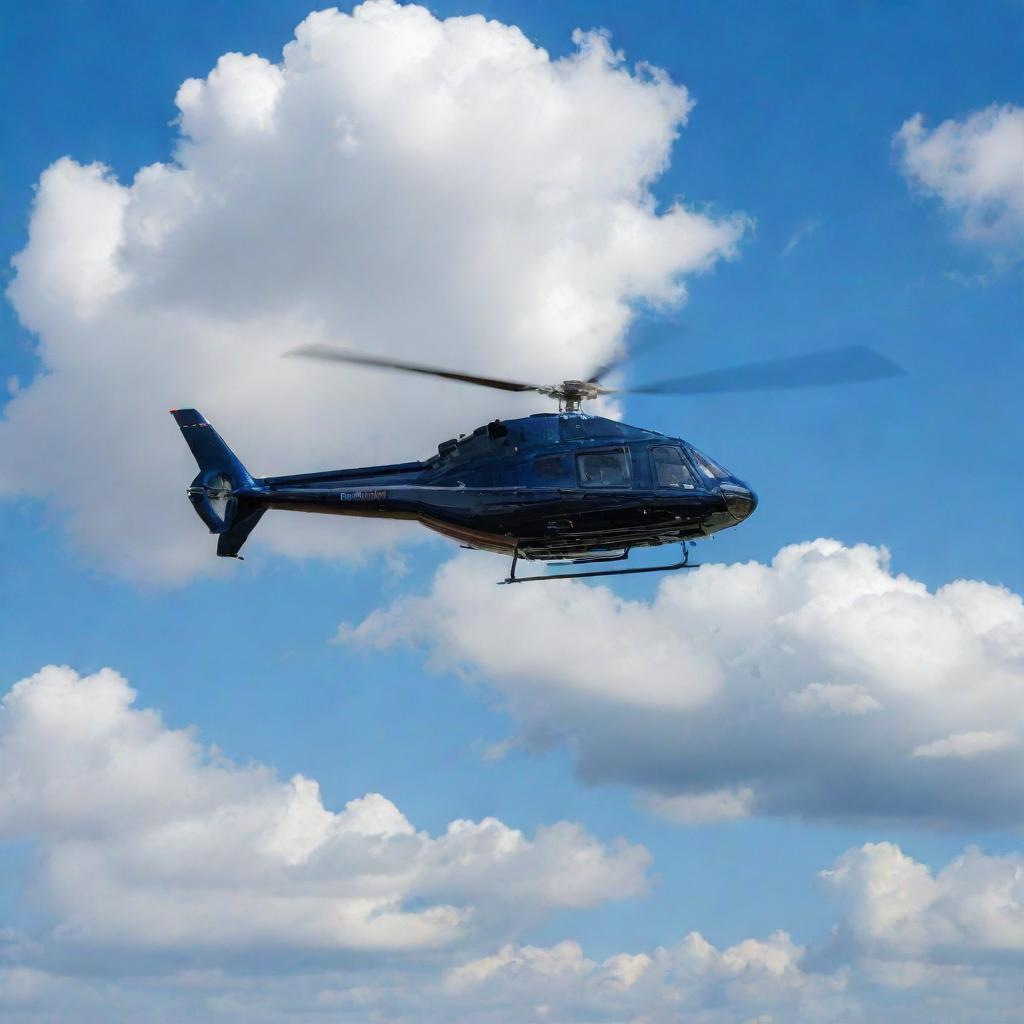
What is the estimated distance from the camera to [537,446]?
62531 mm

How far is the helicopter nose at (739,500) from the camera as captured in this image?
60.8 meters

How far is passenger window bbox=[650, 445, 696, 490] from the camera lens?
60.8 metres

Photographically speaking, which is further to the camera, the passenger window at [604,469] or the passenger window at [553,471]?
the passenger window at [553,471]

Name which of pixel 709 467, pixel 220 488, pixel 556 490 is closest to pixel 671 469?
pixel 709 467

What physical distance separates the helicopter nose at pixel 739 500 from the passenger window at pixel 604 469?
4317mm

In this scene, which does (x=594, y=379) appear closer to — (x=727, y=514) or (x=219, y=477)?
(x=727, y=514)

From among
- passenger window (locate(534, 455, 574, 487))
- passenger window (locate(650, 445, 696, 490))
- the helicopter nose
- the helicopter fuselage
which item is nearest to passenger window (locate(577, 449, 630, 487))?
the helicopter fuselage

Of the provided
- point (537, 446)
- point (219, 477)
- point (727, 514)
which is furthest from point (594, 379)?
point (219, 477)

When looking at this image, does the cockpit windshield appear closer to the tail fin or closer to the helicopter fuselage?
the helicopter fuselage

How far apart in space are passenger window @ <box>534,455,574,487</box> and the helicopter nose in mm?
6689

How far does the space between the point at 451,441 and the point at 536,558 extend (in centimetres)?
671

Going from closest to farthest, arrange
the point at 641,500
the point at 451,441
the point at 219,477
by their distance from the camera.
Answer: the point at 641,500 → the point at 451,441 → the point at 219,477

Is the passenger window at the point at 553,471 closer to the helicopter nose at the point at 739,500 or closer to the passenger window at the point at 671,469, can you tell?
the passenger window at the point at 671,469

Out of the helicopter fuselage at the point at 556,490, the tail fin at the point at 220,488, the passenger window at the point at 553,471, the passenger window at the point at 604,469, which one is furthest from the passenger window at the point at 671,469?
the tail fin at the point at 220,488
